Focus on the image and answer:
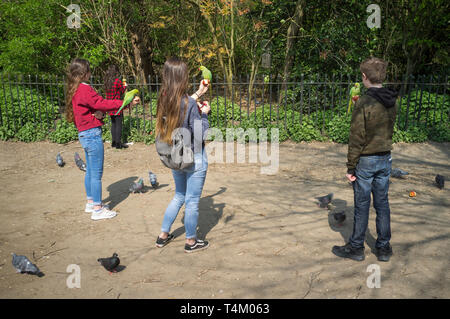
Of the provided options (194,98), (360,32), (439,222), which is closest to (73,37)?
(360,32)

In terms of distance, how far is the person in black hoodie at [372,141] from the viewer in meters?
3.36

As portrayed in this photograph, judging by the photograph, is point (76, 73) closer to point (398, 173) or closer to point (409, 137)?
point (398, 173)

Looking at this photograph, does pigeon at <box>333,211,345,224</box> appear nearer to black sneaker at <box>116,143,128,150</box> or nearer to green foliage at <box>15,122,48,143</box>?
black sneaker at <box>116,143,128,150</box>

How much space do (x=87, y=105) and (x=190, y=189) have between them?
70.6 inches

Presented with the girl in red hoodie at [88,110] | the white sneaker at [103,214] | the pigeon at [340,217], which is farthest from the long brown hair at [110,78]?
the pigeon at [340,217]

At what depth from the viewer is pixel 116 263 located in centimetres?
354

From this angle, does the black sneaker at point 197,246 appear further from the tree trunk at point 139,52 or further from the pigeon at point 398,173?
the tree trunk at point 139,52

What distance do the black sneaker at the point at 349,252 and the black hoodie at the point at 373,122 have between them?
99 cm

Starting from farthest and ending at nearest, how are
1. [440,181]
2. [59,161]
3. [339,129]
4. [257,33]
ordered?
[257,33] → [339,129] → [59,161] → [440,181]

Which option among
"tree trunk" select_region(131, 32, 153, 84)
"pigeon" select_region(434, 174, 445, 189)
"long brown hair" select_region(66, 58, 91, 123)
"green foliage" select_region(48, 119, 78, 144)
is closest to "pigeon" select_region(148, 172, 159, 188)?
"long brown hair" select_region(66, 58, 91, 123)

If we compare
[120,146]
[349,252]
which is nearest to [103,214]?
[349,252]

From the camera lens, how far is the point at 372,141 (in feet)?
11.1
